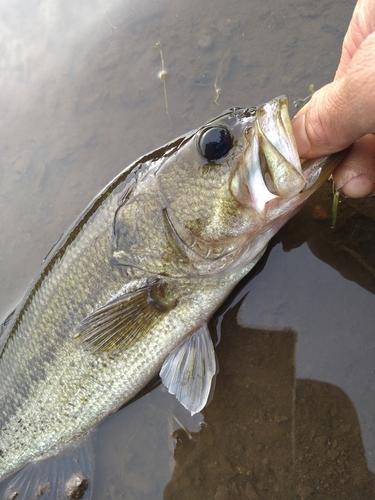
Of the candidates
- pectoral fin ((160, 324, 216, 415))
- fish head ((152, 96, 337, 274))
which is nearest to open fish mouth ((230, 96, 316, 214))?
fish head ((152, 96, 337, 274))

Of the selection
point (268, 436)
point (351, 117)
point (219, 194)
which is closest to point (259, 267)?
point (219, 194)

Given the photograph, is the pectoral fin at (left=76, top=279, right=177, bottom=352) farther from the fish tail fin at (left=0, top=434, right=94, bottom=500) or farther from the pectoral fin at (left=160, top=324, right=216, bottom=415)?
the fish tail fin at (left=0, top=434, right=94, bottom=500)

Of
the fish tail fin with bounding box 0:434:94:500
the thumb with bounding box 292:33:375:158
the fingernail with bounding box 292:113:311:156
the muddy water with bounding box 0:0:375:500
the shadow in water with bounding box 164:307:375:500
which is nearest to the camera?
the thumb with bounding box 292:33:375:158

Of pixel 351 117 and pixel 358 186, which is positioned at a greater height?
pixel 351 117

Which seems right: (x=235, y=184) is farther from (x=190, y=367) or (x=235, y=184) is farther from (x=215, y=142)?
(x=190, y=367)

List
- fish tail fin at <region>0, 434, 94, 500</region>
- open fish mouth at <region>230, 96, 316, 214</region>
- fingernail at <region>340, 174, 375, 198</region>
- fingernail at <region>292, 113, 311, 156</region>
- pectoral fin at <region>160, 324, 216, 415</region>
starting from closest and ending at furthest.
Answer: open fish mouth at <region>230, 96, 316, 214</region> < fingernail at <region>292, 113, 311, 156</region> < fingernail at <region>340, 174, 375, 198</region> < pectoral fin at <region>160, 324, 216, 415</region> < fish tail fin at <region>0, 434, 94, 500</region>

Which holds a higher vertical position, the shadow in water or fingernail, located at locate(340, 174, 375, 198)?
fingernail, located at locate(340, 174, 375, 198)

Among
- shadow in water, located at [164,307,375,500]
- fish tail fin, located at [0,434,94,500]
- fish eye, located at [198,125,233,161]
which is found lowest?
shadow in water, located at [164,307,375,500]
